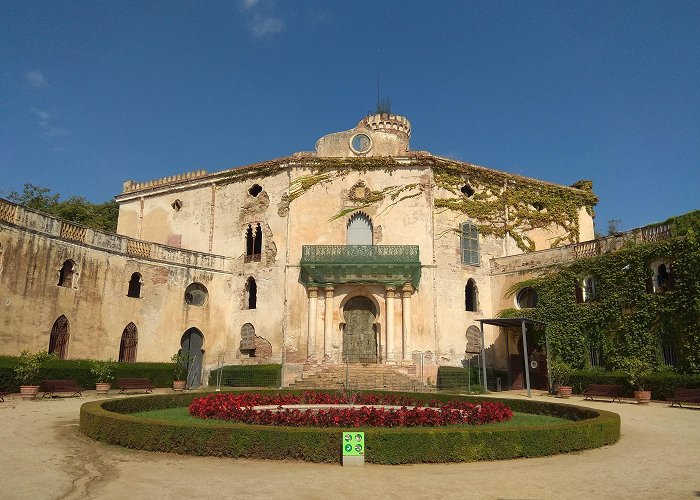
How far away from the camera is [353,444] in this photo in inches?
352

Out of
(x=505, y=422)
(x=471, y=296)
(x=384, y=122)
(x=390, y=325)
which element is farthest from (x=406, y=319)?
(x=384, y=122)

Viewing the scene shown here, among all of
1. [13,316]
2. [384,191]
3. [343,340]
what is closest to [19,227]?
[13,316]

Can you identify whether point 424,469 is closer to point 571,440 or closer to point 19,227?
point 571,440

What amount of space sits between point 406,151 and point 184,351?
59.0ft

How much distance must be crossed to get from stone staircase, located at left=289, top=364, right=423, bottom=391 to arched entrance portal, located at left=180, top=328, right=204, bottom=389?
6854 mm

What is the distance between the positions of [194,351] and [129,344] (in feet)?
13.8

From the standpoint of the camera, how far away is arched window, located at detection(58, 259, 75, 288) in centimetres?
2438

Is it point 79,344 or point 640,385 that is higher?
point 79,344

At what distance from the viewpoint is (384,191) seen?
30547 millimetres

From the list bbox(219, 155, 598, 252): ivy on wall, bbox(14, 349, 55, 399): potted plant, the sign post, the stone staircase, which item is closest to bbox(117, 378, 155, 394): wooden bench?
bbox(14, 349, 55, 399): potted plant

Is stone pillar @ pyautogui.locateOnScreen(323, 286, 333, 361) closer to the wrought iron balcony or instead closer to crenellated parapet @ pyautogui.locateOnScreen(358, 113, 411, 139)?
the wrought iron balcony

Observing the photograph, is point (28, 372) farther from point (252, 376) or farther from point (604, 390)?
point (604, 390)

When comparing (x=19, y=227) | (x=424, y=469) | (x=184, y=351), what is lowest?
(x=424, y=469)

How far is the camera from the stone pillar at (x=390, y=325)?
27.7m
